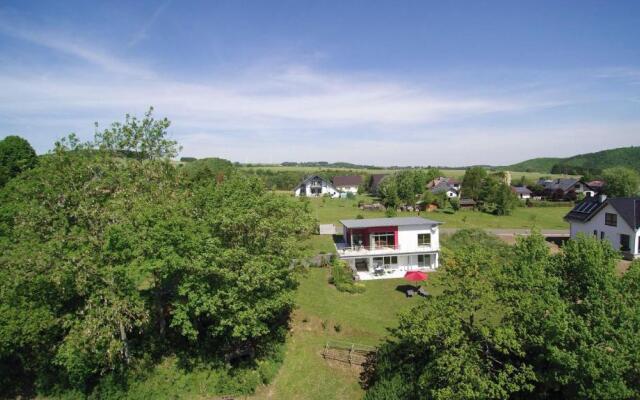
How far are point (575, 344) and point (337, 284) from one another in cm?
2165

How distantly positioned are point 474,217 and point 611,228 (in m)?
27.4

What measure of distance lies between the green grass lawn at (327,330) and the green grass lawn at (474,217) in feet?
97.6

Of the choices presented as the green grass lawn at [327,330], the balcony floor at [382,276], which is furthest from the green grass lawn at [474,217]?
the green grass lawn at [327,330]

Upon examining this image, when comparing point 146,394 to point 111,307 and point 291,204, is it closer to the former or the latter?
point 111,307

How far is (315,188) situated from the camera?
10812 cm

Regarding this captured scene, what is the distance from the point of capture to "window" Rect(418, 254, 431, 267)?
41688 mm

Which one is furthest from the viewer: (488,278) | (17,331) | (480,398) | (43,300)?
(43,300)

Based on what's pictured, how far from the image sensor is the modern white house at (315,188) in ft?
351

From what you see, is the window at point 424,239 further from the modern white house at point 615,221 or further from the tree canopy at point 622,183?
the tree canopy at point 622,183

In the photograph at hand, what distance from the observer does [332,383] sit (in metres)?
24.2

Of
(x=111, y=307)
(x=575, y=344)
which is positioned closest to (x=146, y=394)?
(x=111, y=307)

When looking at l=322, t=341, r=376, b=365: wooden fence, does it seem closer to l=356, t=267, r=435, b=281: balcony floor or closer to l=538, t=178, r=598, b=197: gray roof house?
l=356, t=267, r=435, b=281: balcony floor

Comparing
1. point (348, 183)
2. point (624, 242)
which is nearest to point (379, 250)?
point (624, 242)

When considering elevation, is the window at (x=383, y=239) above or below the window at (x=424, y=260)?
above
